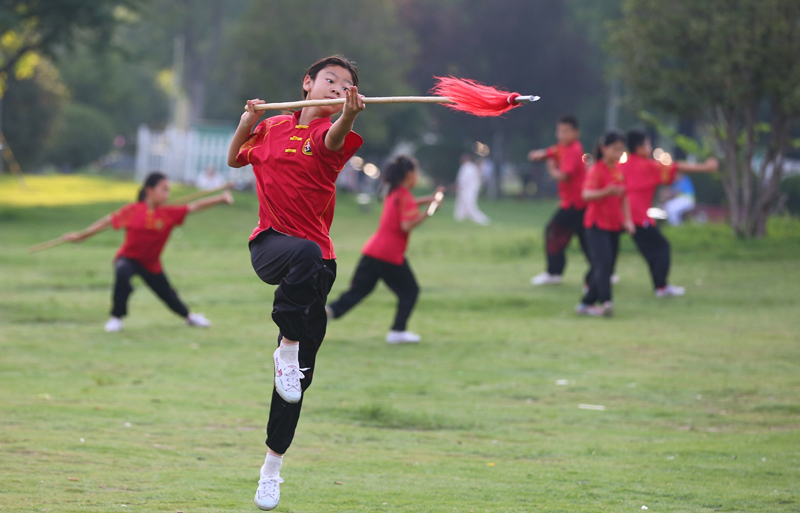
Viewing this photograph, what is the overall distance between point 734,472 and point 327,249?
9.22 feet

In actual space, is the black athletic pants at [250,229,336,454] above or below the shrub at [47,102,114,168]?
above

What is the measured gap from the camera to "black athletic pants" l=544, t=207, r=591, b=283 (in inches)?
560

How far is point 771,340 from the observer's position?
10.7m

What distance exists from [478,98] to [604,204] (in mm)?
7926

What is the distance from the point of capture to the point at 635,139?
13.8m

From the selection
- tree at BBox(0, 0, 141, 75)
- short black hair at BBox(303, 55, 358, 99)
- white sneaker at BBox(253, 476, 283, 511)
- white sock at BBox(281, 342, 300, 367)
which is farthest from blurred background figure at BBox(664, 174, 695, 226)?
white sneaker at BBox(253, 476, 283, 511)

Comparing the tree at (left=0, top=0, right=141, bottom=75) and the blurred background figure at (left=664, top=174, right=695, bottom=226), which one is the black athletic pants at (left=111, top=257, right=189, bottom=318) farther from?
the blurred background figure at (left=664, top=174, right=695, bottom=226)

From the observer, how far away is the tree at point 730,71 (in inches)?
670

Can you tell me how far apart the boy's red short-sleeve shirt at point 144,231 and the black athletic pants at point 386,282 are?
2.09m

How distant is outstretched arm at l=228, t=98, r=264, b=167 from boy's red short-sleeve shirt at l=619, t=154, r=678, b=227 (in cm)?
895

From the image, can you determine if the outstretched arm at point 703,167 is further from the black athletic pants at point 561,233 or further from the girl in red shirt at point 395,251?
the girl in red shirt at point 395,251

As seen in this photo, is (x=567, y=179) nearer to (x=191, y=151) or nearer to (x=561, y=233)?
(x=561, y=233)

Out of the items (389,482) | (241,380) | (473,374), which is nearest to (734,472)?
(389,482)

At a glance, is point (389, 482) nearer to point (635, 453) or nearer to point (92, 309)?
point (635, 453)
